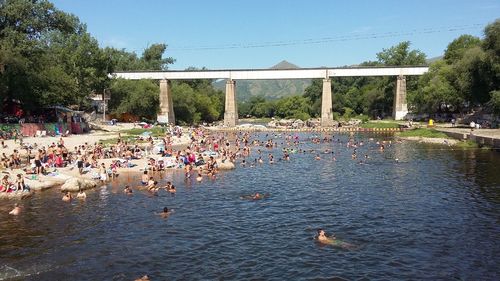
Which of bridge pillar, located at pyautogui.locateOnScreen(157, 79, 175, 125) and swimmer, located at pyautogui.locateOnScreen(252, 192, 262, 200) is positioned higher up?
bridge pillar, located at pyautogui.locateOnScreen(157, 79, 175, 125)

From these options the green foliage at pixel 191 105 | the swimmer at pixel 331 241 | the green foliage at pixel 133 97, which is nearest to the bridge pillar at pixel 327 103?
the green foliage at pixel 191 105

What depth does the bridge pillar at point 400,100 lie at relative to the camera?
98544mm

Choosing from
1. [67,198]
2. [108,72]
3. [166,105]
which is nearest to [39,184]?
[67,198]

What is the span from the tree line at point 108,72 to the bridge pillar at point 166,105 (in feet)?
6.64

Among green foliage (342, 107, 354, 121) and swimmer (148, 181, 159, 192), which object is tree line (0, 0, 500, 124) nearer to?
green foliage (342, 107, 354, 121)

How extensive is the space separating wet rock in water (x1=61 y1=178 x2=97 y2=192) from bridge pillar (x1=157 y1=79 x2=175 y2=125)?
6651 centimetres

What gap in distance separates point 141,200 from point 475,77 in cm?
A: 5002

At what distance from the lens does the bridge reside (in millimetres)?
99312

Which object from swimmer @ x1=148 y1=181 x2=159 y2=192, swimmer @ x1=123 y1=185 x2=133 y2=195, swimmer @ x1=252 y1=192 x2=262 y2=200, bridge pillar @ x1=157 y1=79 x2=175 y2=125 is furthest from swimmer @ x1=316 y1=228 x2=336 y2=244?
bridge pillar @ x1=157 y1=79 x2=175 y2=125

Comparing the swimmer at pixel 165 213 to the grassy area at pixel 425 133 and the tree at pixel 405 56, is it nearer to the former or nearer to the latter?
the grassy area at pixel 425 133

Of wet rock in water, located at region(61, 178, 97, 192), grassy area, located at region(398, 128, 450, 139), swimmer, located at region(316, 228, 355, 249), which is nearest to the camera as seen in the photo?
swimmer, located at region(316, 228, 355, 249)

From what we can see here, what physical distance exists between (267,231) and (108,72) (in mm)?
66291

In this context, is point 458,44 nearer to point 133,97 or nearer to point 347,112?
point 347,112

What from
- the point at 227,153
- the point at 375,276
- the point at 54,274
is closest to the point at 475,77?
the point at 227,153
